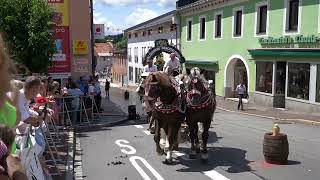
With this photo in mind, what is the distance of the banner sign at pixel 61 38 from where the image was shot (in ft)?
69.9

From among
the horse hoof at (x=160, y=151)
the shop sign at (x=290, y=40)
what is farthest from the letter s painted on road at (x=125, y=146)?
the shop sign at (x=290, y=40)

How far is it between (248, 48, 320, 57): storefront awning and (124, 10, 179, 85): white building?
1235 centimetres

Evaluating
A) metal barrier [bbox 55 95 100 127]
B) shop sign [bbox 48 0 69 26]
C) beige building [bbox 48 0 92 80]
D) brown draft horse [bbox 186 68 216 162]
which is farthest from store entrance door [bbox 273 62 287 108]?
brown draft horse [bbox 186 68 216 162]

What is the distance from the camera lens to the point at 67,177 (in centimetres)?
927

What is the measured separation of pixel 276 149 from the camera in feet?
33.5

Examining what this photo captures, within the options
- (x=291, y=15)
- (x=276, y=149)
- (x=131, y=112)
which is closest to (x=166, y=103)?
(x=276, y=149)

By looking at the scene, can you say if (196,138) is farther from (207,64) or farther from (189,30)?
(189,30)

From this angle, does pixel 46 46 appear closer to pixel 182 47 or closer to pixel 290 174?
pixel 290 174

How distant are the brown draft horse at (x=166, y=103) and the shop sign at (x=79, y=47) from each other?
11963 mm

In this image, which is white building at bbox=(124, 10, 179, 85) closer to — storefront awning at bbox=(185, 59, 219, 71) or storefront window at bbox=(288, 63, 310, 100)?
storefront awning at bbox=(185, 59, 219, 71)

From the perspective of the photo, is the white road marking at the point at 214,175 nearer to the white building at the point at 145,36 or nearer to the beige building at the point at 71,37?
the beige building at the point at 71,37

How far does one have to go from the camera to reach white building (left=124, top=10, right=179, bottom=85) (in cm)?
4391

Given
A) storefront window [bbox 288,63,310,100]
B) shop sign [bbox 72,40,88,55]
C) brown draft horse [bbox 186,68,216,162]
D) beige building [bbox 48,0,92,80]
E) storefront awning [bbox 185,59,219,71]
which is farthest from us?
storefront awning [bbox 185,59,219,71]

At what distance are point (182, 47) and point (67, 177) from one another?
32385 mm
